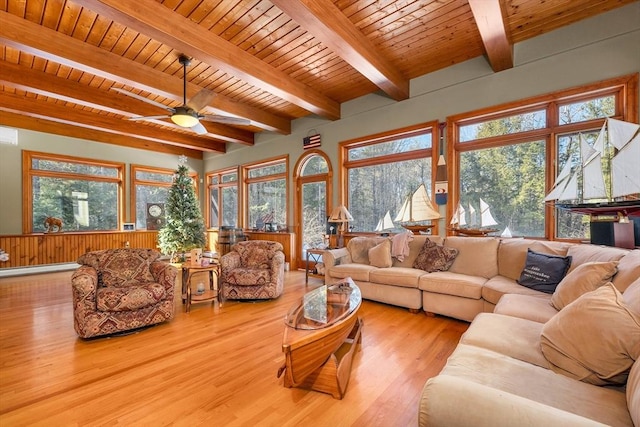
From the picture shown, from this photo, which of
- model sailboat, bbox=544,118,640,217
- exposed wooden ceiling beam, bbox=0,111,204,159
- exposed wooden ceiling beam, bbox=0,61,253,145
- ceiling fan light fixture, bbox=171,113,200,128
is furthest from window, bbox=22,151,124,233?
model sailboat, bbox=544,118,640,217

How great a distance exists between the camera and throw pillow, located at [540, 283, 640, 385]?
1115 millimetres

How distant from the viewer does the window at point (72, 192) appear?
19.7 feet

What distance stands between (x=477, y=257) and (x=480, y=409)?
291 cm

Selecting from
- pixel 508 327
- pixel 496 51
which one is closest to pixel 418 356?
pixel 508 327

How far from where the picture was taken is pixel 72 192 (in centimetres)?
651

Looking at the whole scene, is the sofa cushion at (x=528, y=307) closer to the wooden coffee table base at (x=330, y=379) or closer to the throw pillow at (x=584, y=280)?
the throw pillow at (x=584, y=280)

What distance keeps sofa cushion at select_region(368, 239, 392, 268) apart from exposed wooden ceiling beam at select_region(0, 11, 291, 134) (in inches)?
148

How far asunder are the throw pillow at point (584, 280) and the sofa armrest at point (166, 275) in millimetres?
3634

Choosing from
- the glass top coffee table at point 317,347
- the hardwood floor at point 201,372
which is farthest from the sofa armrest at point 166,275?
the glass top coffee table at point 317,347

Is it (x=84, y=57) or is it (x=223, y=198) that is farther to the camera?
(x=223, y=198)

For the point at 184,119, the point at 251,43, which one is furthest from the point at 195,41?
the point at 184,119

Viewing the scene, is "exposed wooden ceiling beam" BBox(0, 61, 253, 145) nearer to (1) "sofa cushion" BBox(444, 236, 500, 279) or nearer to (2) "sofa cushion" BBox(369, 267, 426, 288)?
(2) "sofa cushion" BBox(369, 267, 426, 288)

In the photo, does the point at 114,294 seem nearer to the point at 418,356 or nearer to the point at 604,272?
the point at 418,356

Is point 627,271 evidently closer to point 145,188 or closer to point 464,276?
point 464,276
